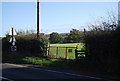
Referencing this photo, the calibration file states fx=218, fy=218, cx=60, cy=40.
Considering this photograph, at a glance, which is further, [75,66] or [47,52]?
[47,52]

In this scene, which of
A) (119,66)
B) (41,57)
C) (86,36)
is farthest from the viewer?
(41,57)

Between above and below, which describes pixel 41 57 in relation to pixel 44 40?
below

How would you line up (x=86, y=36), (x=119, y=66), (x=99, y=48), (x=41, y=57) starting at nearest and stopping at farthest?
(x=119, y=66) → (x=99, y=48) → (x=86, y=36) → (x=41, y=57)

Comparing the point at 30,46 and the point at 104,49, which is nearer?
the point at 104,49

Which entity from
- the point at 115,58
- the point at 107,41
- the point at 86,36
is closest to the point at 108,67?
the point at 115,58

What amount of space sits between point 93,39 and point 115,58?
88.6 inches

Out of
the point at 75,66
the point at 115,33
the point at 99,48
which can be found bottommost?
the point at 75,66

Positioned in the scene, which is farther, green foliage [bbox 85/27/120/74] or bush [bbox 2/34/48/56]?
bush [bbox 2/34/48/56]

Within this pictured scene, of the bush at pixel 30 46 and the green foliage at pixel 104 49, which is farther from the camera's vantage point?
the bush at pixel 30 46

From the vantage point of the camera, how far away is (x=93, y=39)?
14664 millimetres

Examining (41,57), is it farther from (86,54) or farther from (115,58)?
(115,58)

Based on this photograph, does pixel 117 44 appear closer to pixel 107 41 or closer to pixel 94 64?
pixel 107 41

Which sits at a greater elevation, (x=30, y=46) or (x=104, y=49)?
(x=30, y=46)

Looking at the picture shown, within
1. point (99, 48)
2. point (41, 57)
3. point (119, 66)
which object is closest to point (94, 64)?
point (99, 48)
